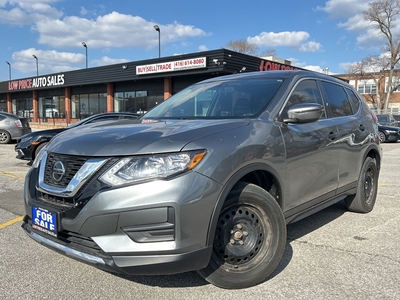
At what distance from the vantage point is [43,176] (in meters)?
2.75

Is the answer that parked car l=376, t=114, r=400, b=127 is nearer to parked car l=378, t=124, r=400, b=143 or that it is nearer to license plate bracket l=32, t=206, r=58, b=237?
parked car l=378, t=124, r=400, b=143

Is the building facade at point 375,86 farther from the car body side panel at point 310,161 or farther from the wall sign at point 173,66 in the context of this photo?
the car body side panel at point 310,161

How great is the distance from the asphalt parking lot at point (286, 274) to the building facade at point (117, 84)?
17094 mm

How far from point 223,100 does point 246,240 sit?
60.9 inches

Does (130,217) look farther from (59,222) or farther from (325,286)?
(325,286)

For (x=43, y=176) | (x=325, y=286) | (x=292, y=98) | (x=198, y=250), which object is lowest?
(x=325, y=286)

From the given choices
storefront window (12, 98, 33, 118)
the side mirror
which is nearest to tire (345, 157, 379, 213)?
the side mirror

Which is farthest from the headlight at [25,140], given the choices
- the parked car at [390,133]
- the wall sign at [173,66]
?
the parked car at [390,133]

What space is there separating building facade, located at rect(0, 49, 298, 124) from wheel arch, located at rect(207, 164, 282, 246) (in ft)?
57.9

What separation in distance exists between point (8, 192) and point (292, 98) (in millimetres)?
5168

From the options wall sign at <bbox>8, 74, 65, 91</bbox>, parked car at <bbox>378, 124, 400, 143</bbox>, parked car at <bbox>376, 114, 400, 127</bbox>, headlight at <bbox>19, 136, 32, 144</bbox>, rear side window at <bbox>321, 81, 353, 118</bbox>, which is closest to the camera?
rear side window at <bbox>321, 81, 353, 118</bbox>

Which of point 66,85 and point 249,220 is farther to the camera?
point 66,85

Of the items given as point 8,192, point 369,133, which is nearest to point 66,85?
point 8,192

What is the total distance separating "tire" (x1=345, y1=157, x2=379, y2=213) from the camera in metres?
4.65
